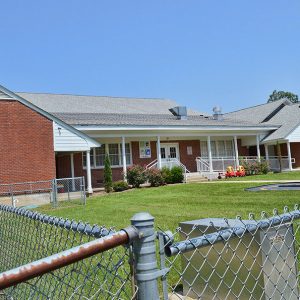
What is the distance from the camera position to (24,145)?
826 inches

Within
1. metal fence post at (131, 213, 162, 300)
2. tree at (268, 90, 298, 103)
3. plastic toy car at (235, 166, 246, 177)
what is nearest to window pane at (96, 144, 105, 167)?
plastic toy car at (235, 166, 246, 177)

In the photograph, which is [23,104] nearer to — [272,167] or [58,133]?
[58,133]

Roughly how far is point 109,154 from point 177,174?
5325mm

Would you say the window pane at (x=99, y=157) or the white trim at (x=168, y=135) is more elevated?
the white trim at (x=168, y=135)

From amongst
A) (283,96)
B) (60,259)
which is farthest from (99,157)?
(283,96)

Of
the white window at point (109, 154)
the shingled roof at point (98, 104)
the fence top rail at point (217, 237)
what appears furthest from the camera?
the shingled roof at point (98, 104)

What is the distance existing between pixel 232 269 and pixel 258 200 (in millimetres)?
9895

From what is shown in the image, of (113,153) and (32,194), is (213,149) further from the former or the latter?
(32,194)

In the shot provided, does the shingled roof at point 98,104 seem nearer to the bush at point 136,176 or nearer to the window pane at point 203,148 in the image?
the window pane at point 203,148

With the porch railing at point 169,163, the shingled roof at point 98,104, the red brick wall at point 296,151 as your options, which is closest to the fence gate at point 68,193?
the porch railing at point 169,163

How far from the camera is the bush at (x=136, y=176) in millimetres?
23672

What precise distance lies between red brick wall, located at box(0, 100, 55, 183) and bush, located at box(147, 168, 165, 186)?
19.3 feet

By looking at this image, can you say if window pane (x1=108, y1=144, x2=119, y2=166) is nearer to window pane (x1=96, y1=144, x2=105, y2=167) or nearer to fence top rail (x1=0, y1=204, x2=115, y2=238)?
window pane (x1=96, y1=144, x2=105, y2=167)

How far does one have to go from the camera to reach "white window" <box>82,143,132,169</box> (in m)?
26.7
